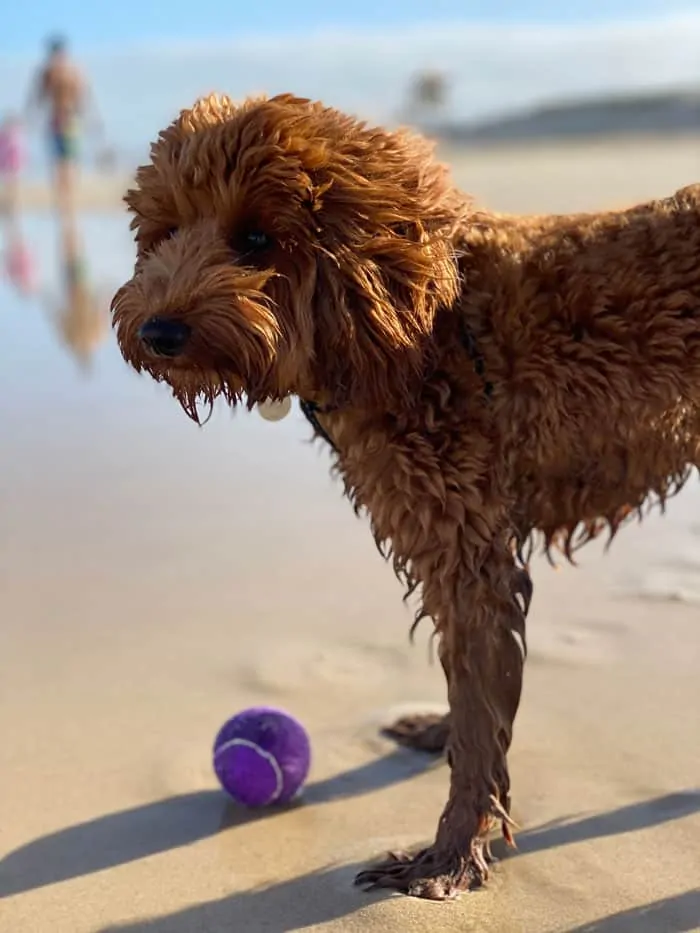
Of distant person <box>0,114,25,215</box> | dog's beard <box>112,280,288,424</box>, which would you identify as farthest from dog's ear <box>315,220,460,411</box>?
distant person <box>0,114,25,215</box>

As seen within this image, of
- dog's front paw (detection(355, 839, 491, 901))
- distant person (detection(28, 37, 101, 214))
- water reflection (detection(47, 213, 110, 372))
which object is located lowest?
dog's front paw (detection(355, 839, 491, 901))

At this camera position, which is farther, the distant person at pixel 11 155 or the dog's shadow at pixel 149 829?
the distant person at pixel 11 155

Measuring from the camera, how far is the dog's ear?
249cm

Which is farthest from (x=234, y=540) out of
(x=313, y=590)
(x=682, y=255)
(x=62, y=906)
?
(x=682, y=255)

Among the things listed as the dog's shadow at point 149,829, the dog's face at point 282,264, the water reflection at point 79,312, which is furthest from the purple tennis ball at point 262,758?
the water reflection at point 79,312

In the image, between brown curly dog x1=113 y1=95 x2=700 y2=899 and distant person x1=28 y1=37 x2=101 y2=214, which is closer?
brown curly dog x1=113 y1=95 x2=700 y2=899

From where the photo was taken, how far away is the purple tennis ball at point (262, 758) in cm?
297

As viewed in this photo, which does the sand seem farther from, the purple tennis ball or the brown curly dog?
the brown curly dog

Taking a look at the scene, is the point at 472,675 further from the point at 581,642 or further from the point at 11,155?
the point at 11,155

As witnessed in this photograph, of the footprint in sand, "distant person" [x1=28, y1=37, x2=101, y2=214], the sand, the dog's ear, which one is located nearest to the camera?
the dog's ear

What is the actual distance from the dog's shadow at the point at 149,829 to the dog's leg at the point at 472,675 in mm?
415

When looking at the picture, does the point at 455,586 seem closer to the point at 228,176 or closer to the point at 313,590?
the point at 228,176

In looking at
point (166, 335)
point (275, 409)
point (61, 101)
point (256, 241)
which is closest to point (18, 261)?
point (61, 101)

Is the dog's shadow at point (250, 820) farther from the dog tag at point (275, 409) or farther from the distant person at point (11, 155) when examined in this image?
the distant person at point (11, 155)
